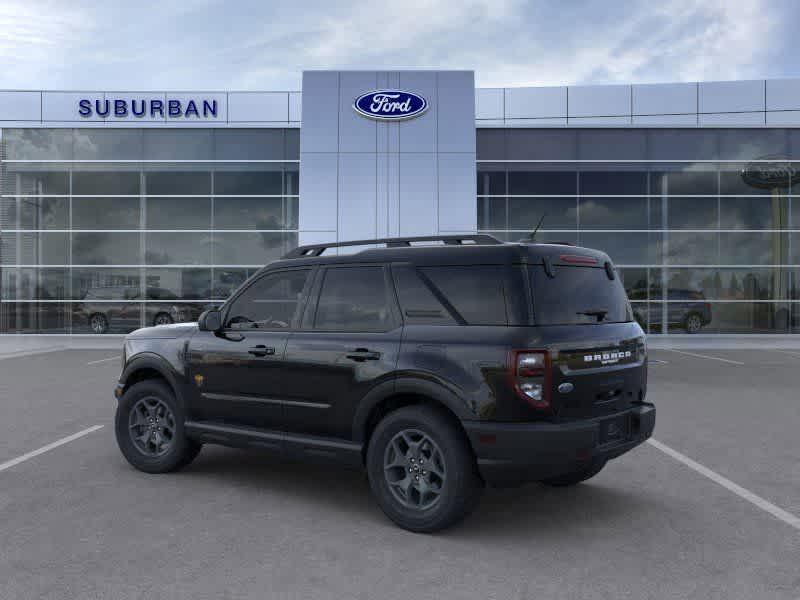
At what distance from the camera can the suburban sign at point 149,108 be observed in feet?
78.0

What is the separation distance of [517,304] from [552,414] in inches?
27.0

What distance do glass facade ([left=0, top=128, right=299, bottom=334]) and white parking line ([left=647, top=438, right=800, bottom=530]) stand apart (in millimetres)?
18414

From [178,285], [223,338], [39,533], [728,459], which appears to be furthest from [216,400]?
[178,285]

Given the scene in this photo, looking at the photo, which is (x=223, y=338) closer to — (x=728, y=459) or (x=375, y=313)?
(x=375, y=313)

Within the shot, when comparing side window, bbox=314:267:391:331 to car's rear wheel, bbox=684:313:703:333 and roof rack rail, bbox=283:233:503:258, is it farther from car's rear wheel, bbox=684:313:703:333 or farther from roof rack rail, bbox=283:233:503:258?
car's rear wheel, bbox=684:313:703:333

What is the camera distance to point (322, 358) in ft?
16.2

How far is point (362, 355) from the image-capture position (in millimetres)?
4766

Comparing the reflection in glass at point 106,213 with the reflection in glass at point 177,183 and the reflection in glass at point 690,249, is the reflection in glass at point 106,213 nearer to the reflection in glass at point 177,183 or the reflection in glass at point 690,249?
the reflection in glass at point 177,183

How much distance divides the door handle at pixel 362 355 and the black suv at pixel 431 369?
0.5 inches

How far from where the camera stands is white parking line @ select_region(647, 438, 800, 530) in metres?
4.73

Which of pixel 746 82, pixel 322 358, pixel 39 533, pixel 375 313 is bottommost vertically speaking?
pixel 39 533

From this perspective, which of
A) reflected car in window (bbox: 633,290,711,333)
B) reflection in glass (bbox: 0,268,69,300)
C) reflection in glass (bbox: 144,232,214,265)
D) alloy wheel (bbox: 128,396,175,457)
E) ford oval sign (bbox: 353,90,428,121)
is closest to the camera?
alloy wheel (bbox: 128,396,175,457)

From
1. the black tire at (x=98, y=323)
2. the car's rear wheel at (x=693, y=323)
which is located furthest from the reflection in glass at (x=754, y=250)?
the black tire at (x=98, y=323)

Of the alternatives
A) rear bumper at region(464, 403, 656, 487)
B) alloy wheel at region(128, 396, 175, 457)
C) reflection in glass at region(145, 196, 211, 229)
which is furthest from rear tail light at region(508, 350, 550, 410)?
reflection in glass at region(145, 196, 211, 229)
